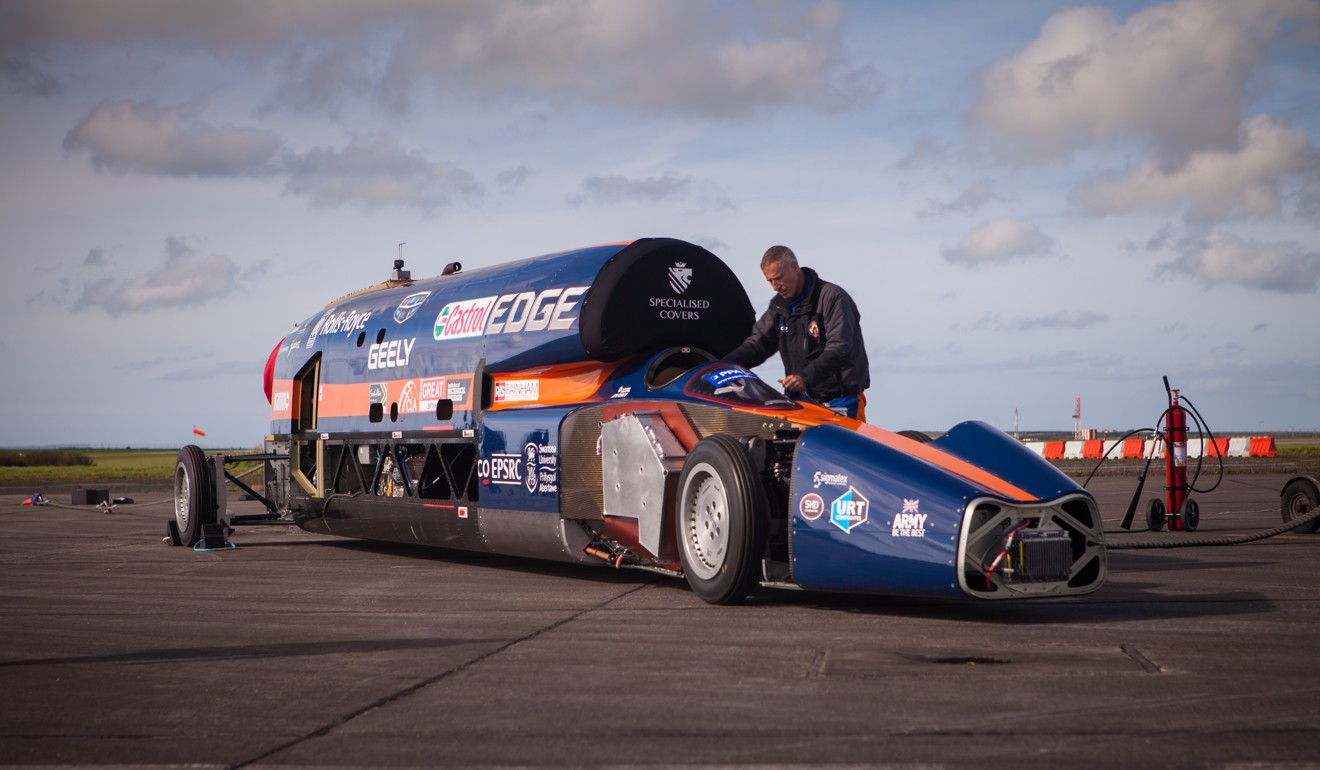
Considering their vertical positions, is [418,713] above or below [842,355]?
below

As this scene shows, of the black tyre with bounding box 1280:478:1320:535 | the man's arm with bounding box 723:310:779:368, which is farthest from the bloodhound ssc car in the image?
the black tyre with bounding box 1280:478:1320:535

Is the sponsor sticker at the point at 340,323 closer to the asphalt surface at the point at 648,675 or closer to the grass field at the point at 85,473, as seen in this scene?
the grass field at the point at 85,473

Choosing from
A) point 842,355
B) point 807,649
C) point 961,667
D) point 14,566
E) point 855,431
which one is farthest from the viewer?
point 14,566

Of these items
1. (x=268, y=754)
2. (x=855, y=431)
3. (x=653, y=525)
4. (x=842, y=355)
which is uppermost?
(x=842, y=355)

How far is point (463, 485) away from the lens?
41.3ft

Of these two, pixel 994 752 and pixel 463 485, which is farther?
pixel 463 485

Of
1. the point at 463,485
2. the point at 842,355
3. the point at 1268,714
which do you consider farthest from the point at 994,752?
the point at 463,485

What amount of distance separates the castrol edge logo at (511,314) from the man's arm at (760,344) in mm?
1438

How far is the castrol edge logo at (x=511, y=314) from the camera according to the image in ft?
36.0

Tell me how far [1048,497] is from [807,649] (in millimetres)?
1926

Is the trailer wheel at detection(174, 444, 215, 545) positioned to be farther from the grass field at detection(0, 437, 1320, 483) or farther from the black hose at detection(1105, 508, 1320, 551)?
the black hose at detection(1105, 508, 1320, 551)

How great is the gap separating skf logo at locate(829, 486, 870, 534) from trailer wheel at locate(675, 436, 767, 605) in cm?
52

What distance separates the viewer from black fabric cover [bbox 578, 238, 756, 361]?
416 inches

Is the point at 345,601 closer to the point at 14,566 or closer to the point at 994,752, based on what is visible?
the point at 14,566
